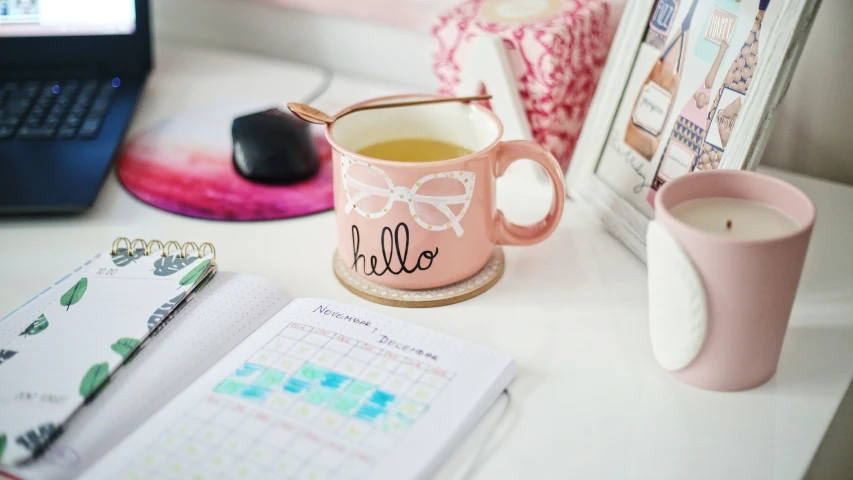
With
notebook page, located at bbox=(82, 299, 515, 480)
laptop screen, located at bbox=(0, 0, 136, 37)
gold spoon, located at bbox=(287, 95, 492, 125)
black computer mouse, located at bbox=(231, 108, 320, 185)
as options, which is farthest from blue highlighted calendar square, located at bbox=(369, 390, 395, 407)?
laptop screen, located at bbox=(0, 0, 136, 37)

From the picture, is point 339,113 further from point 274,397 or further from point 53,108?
point 53,108

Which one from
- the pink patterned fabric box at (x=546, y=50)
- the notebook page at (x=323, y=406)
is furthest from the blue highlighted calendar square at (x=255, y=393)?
the pink patterned fabric box at (x=546, y=50)

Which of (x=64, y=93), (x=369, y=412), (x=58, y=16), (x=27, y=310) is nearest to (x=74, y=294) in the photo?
(x=27, y=310)

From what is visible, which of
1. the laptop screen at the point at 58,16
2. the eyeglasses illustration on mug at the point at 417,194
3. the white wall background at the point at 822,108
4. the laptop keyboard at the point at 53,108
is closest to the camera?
the eyeglasses illustration on mug at the point at 417,194

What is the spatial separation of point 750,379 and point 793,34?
227mm

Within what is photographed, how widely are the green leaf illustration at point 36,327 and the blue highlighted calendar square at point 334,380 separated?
0.20 m

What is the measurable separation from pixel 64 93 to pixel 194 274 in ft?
1.27

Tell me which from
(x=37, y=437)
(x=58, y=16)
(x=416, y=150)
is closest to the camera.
→ (x=37, y=437)

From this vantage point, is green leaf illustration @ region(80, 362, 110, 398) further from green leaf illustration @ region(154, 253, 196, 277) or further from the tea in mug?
the tea in mug

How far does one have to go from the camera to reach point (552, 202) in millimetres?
592

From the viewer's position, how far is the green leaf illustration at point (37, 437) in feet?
1.40

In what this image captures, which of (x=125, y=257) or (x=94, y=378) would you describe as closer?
(x=94, y=378)

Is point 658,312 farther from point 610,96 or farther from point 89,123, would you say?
point 89,123

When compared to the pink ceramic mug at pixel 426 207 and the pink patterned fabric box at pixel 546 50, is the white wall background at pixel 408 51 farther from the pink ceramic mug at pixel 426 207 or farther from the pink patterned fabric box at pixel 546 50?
the pink ceramic mug at pixel 426 207
